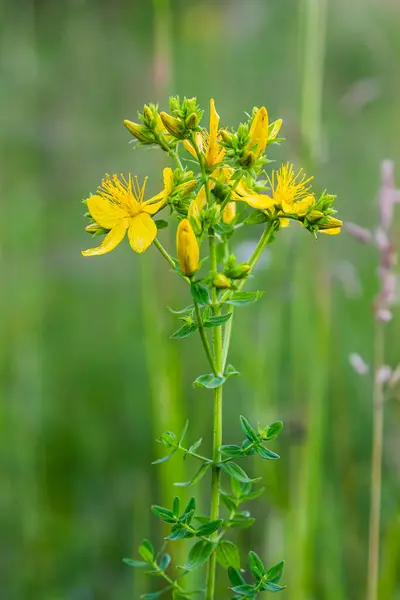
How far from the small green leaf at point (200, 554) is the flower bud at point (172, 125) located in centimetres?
44

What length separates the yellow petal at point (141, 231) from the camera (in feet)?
2.41

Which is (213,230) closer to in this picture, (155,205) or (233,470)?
(155,205)

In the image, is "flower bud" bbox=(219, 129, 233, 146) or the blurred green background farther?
the blurred green background

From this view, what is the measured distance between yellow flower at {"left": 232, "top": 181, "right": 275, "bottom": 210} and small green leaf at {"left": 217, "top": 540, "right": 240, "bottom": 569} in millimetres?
369

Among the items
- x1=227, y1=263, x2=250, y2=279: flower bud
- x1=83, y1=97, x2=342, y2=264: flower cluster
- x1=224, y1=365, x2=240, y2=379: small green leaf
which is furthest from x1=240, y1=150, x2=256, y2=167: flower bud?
x1=224, y1=365, x2=240, y2=379: small green leaf

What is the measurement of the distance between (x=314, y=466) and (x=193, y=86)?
2.03 m

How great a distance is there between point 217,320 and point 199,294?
33mm

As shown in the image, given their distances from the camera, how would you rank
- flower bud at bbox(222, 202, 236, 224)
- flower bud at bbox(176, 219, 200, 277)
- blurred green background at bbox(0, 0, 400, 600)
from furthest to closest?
blurred green background at bbox(0, 0, 400, 600) → flower bud at bbox(222, 202, 236, 224) → flower bud at bbox(176, 219, 200, 277)

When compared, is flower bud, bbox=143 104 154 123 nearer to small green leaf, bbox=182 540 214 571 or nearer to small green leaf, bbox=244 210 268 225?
small green leaf, bbox=244 210 268 225

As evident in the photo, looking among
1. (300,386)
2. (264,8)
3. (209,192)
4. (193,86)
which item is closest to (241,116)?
(193,86)

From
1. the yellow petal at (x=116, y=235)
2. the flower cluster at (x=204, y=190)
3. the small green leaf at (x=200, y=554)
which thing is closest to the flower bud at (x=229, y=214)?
the flower cluster at (x=204, y=190)

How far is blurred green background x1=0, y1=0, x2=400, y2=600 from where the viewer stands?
131 centimetres

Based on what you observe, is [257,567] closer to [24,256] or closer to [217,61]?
[24,256]

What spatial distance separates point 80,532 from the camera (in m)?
1.59
